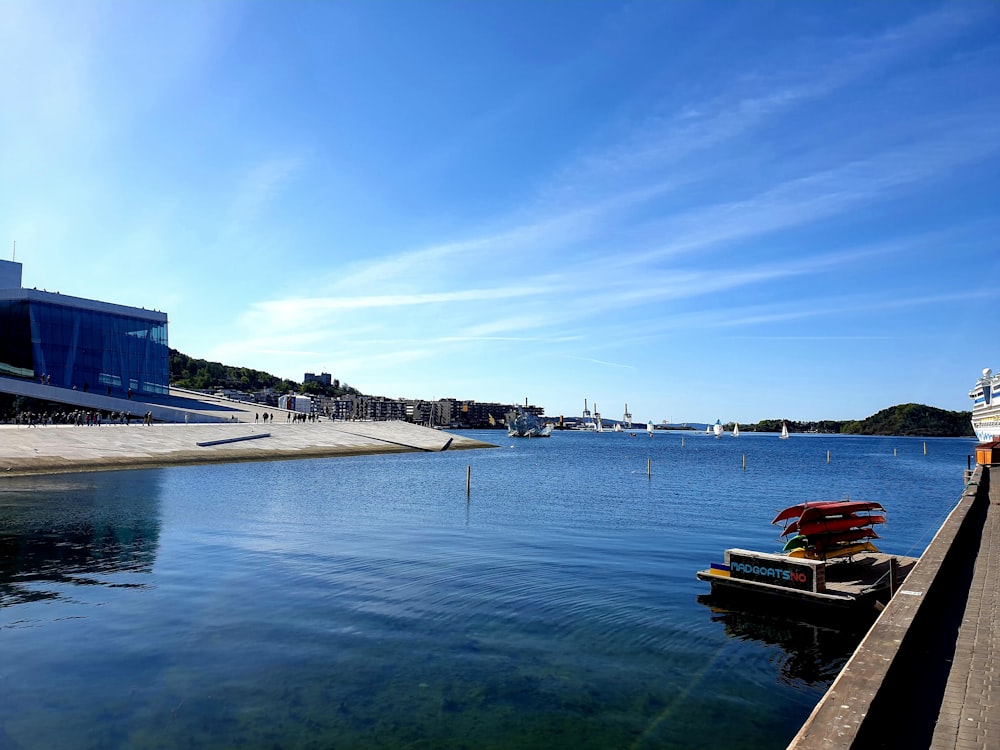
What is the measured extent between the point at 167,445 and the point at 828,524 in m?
70.3

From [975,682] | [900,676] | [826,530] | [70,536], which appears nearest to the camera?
[975,682]

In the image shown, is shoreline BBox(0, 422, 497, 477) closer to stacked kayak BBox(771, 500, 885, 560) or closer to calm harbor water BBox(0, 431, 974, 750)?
calm harbor water BBox(0, 431, 974, 750)

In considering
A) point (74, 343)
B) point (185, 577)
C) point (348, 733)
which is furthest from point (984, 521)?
point (74, 343)

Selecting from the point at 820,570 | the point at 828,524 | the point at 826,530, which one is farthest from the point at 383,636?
the point at 828,524

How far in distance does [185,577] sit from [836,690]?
21.1 m

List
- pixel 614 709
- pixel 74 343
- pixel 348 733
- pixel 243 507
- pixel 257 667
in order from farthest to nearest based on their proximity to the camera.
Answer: pixel 74 343 → pixel 243 507 → pixel 257 667 → pixel 614 709 → pixel 348 733

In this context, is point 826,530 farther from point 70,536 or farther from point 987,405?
point 987,405

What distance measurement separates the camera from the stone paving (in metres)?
8.45

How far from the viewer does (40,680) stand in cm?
1326

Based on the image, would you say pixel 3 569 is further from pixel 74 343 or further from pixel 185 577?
pixel 74 343

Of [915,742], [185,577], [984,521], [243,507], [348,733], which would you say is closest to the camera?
[915,742]

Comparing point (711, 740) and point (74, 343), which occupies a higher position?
point (74, 343)

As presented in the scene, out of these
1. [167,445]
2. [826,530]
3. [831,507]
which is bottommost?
[167,445]

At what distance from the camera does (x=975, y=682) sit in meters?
10.3
